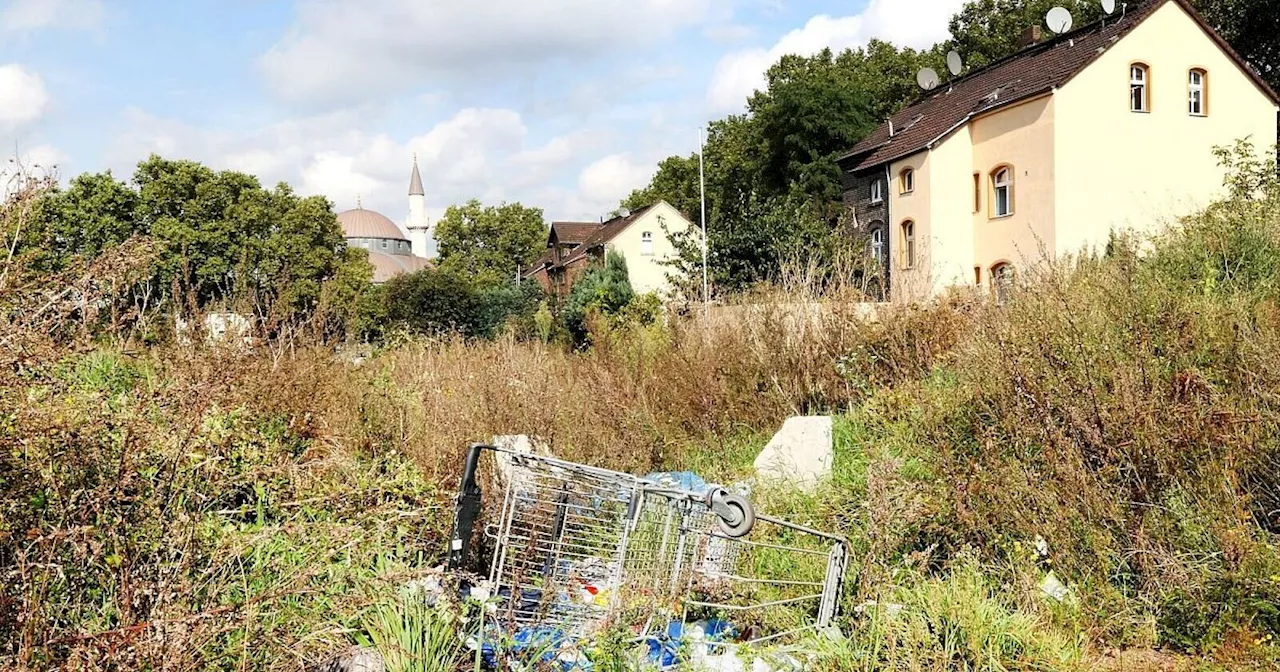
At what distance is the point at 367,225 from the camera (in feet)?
306

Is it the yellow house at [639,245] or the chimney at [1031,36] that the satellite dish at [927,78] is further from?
the yellow house at [639,245]

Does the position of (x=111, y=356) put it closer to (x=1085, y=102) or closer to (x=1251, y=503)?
(x=1251, y=503)

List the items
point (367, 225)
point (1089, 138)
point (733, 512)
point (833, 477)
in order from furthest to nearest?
point (367, 225), point (1089, 138), point (833, 477), point (733, 512)

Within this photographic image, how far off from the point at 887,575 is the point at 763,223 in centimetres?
1817

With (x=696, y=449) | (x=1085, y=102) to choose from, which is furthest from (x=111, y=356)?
(x=1085, y=102)

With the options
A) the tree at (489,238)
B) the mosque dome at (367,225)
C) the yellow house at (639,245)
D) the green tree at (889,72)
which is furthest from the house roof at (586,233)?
the mosque dome at (367,225)

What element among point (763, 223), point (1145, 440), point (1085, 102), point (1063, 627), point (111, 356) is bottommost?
point (1063, 627)

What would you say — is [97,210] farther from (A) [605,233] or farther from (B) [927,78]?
(B) [927,78]

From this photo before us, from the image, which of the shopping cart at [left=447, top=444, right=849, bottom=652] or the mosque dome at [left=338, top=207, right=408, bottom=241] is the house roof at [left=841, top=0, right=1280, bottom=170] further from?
the mosque dome at [left=338, top=207, right=408, bottom=241]

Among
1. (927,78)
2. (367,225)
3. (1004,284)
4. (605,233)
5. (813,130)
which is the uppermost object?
(367,225)

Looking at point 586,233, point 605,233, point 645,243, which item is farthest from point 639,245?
point 586,233

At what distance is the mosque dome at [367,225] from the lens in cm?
9212

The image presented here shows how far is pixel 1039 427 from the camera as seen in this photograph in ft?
16.7

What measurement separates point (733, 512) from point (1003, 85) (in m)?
26.2
